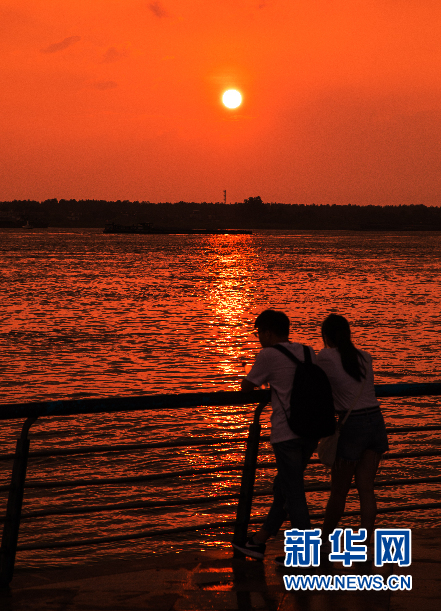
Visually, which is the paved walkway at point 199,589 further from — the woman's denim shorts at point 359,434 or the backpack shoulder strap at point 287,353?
the backpack shoulder strap at point 287,353

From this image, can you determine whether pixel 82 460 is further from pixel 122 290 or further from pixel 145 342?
pixel 122 290

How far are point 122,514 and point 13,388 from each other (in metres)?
10.4

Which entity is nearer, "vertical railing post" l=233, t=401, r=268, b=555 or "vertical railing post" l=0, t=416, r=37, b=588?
"vertical railing post" l=0, t=416, r=37, b=588

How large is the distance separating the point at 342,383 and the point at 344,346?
219 mm

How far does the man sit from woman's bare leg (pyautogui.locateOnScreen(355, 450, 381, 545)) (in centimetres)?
37

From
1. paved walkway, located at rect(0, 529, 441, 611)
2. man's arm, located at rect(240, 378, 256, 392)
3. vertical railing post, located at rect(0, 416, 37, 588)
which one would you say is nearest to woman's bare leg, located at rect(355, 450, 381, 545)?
paved walkway, located at rect(0, 529, 441, 611)

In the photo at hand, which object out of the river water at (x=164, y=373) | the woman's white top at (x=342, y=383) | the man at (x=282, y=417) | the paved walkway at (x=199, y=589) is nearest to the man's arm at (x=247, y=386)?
the man at (x=282, y=417)

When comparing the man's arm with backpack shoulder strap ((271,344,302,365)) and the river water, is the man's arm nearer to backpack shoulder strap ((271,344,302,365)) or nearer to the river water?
backpack shoulder strap ((271,344,302,365))

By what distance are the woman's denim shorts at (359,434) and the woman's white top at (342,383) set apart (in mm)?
62

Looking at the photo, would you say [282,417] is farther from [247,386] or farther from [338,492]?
[338,492]

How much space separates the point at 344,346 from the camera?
4926mm

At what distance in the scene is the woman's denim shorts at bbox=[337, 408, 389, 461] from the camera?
4.97m

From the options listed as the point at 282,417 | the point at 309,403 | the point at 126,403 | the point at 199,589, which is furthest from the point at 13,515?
→ the point at 309,403

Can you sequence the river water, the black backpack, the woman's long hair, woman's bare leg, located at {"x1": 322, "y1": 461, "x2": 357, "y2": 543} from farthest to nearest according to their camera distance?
the river water < woman's bare leg, located at {"x1": 322, "y1": 461, "x2": 357, "y2": 543} < the woman's long hair < the black backpack
